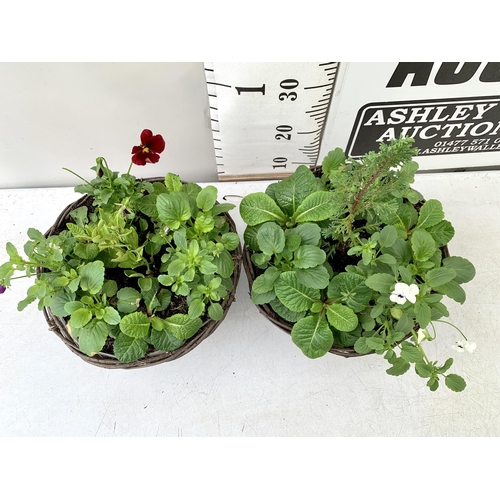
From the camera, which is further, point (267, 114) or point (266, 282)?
point (267, 114)

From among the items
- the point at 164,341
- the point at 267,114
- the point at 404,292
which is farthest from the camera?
the point at 267,114

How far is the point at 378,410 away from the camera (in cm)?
98

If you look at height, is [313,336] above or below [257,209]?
below

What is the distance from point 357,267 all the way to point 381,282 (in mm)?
78

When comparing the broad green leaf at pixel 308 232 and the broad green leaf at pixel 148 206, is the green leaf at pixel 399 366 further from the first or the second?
the broad green leaf at pixel 148 206

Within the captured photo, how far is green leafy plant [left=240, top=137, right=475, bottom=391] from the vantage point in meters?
0.73

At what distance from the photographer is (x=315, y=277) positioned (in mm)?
769

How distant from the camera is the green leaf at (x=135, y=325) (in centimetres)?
73

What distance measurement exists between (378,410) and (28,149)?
3.64 feet

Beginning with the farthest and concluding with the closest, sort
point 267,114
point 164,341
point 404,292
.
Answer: point 267,114 → point 164,341 → point 404,292

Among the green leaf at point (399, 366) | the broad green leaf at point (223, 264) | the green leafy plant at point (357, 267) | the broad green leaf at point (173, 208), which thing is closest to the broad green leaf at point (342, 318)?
the green leafy plant at point (357, 267)

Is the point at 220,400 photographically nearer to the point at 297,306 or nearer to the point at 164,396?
the point at 164,396

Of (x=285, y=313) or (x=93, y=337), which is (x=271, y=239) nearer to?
(x=285, y=313)

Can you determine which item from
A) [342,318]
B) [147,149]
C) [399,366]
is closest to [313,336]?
[342,318]
